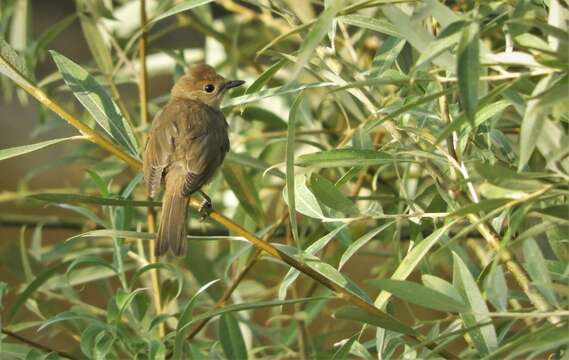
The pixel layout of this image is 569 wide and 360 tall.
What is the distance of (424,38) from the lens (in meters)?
2.05

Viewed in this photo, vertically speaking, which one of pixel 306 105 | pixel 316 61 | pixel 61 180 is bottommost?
pixel 61 180

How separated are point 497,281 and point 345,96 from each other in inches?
29.6

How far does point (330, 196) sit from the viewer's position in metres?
2.40

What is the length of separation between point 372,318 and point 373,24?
0.71 m

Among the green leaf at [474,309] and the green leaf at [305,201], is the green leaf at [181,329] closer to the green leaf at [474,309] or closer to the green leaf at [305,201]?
the green leaf at [305,201]

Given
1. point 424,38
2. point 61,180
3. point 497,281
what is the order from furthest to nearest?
1. point 61,180
2. point 497,281
3. point 424,38

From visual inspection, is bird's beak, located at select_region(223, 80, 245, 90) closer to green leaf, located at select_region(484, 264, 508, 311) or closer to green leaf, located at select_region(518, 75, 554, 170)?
green leaf, located at select_region(484, 264, 508, 311)

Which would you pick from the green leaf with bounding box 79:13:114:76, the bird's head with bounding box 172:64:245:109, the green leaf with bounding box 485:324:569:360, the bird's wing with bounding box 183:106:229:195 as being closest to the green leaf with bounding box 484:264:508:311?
the green leaf with bounding box 485:324:569:360

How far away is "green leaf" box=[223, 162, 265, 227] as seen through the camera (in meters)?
3.33

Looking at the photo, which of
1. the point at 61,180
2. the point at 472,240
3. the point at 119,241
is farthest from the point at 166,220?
the point at 61,180

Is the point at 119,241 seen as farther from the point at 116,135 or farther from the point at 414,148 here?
the point at 414,148

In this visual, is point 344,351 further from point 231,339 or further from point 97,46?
point 97,46

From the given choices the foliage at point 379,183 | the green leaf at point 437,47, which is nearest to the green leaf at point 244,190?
the foliage at point 379,183

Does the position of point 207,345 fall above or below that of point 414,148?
below
